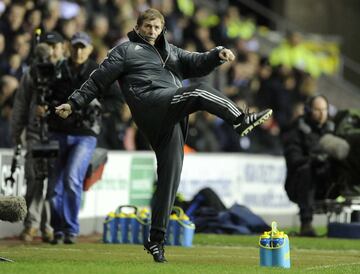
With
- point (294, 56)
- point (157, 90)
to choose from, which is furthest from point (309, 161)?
point (294, 56)

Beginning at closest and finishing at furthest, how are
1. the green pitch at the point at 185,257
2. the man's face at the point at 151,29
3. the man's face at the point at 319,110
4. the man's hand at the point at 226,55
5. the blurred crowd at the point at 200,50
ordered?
the green pitch at the point at 185,257 → the man's hand at the point at 226,55 → the man's face at the point at 151,29 → the man's face at the point at 319,110 → the blurred crowd at the point at 200,50

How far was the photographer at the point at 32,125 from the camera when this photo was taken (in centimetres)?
1608

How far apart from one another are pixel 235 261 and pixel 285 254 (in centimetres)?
117

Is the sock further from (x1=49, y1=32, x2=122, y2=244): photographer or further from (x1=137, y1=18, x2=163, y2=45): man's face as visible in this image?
(x1=49, y1=32, x2=122, y2=244): photographer

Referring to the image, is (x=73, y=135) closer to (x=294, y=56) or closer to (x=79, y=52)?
(x=79, y=52)

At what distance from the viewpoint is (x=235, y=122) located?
1148cm

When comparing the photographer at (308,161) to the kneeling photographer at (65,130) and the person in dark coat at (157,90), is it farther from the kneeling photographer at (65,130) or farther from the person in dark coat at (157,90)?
the person in dark coat at (157,90)

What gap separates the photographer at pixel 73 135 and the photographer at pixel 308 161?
164 inches

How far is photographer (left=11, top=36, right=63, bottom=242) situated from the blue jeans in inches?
10.1

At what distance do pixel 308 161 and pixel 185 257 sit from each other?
6.01 metres

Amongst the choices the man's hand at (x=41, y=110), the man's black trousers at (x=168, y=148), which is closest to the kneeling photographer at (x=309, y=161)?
the man's hand at (x=41, y=110)

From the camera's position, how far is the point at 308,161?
19234mm

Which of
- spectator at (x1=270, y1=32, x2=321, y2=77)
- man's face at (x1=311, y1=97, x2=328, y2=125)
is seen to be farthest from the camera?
spectator at (x1=270, y1=32, x2=321, y2=77)

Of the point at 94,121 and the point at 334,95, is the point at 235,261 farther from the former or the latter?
the point at 334,95
